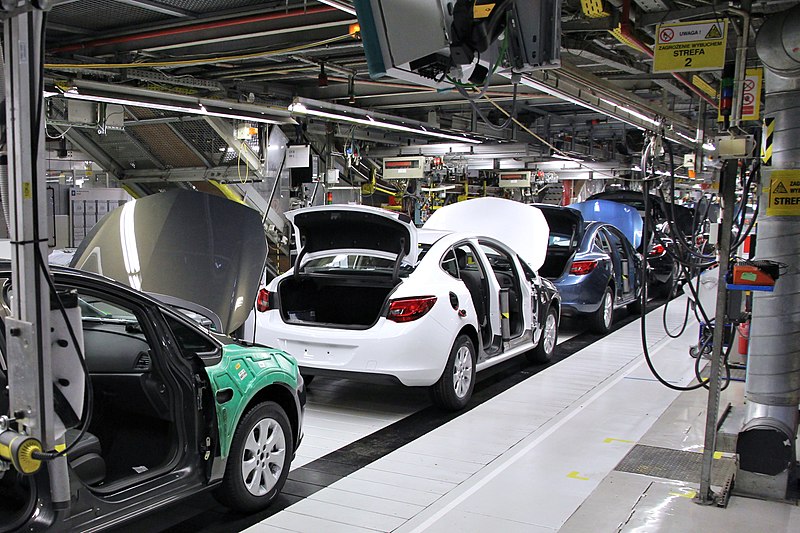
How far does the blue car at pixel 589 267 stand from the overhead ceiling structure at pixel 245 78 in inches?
65.3

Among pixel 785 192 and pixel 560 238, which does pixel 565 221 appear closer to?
pixel 560 238

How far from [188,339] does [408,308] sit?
230cm

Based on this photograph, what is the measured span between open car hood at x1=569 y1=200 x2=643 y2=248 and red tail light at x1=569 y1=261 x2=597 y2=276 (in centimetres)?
404

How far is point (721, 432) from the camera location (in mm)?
5031

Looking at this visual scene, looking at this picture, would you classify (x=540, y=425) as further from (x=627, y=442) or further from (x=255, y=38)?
(x=255, y=38)

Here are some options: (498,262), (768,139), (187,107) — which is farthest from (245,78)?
(768,139)

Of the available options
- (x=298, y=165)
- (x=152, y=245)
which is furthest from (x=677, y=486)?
(x=298, y=165)

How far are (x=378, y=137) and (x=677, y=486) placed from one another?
11.8 m

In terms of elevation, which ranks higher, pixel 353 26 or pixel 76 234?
pixel 353 26

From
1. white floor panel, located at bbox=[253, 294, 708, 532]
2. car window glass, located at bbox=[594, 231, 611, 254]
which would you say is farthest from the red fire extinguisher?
car window glass, located at bbox=[594, 231, 611, 254]

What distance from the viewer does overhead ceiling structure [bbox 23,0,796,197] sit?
6.46m

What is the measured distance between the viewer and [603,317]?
10.4 meters

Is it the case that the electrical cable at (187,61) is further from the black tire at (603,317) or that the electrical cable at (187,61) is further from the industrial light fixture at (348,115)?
the black tire at (603,317)

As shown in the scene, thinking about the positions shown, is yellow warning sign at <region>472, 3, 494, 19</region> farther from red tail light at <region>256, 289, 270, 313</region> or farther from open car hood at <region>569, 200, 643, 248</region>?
open car hood at <region>569, 200, 643, 248</region>
